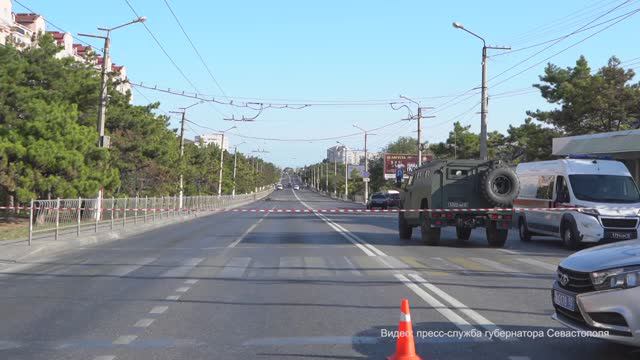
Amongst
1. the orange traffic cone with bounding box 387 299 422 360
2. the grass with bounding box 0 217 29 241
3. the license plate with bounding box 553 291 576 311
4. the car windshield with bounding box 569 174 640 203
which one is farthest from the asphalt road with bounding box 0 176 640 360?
the grass with bounding box 0 217 29 241

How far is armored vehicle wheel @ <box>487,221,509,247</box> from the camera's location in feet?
64.4

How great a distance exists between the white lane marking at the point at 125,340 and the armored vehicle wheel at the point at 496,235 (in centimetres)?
1404

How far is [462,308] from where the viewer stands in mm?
8930

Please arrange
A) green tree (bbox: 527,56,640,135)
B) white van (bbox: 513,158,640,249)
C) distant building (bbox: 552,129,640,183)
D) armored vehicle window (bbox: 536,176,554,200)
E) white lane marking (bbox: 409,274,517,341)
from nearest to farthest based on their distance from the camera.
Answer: white lane marking (bbox: 409,274,517,341) → white van (bbox: 513,158,640,249) → armored vehicle window (bbox: 536,176,554,200) → distant building (bbox: 552,129,640,183) → green tree (bbox: 527,56,640,135)

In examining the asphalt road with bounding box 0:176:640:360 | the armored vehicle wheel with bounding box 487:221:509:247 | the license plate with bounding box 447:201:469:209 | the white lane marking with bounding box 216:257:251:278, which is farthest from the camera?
the armored vehicle wheel with bounding box 487:221:509:247

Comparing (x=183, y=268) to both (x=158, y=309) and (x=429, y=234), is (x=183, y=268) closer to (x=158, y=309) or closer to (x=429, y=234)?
(x=158, y=309)

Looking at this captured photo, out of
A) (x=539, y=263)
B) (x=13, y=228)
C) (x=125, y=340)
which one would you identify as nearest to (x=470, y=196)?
(x=539, y=263)

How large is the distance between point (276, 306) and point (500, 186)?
38.0 ft

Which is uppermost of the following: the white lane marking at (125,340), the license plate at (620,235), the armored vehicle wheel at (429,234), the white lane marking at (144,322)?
the license plate at (620,235)

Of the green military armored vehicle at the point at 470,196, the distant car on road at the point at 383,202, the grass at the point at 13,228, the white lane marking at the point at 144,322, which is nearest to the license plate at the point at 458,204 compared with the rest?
the green military armored vehicle at the point at 470,196

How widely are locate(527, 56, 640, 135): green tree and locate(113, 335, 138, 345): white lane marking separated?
125 ft

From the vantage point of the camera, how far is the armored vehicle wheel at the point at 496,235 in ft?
64.4

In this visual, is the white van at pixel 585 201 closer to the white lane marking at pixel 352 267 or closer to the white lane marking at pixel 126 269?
the white lane marking at pixel 352 267

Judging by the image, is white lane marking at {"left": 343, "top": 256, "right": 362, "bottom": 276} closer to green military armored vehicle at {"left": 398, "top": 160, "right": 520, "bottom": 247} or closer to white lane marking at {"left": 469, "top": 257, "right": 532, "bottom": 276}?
white lane marking at {"left": 469, "top": 257, "right": 532, "bottom": 276}
